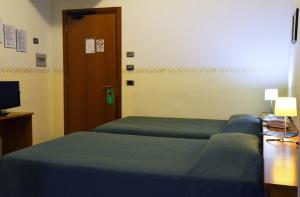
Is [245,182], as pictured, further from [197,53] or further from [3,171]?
[197,53]

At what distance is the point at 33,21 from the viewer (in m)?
4.32

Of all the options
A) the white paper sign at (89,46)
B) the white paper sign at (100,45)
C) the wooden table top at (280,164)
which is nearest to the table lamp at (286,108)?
the wooden table top at (280,164)

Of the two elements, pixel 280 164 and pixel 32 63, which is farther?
pixel 32 63

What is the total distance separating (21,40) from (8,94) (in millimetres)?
914

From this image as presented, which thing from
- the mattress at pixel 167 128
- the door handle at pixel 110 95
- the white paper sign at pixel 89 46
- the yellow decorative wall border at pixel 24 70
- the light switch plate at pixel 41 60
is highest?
the white paper sign at pixel 89 46

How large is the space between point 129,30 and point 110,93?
0.94 meters

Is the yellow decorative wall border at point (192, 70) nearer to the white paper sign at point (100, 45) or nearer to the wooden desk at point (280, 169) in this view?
the white paper sign at point (100, 45)

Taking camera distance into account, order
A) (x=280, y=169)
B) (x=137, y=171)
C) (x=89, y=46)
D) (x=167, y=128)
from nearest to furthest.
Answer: (x=280, y=169)
(x=137, y=171)
(x=167, y=128)
(x=89, y=46)

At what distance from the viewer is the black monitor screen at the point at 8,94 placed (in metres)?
3.41

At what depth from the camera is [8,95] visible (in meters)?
3.49

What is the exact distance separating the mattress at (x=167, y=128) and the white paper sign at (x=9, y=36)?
1.65m

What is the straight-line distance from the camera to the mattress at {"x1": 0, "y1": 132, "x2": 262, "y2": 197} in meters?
1.68

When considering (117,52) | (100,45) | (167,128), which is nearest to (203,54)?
(117,52)

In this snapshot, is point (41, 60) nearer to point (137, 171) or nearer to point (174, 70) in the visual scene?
point (174, 70)
